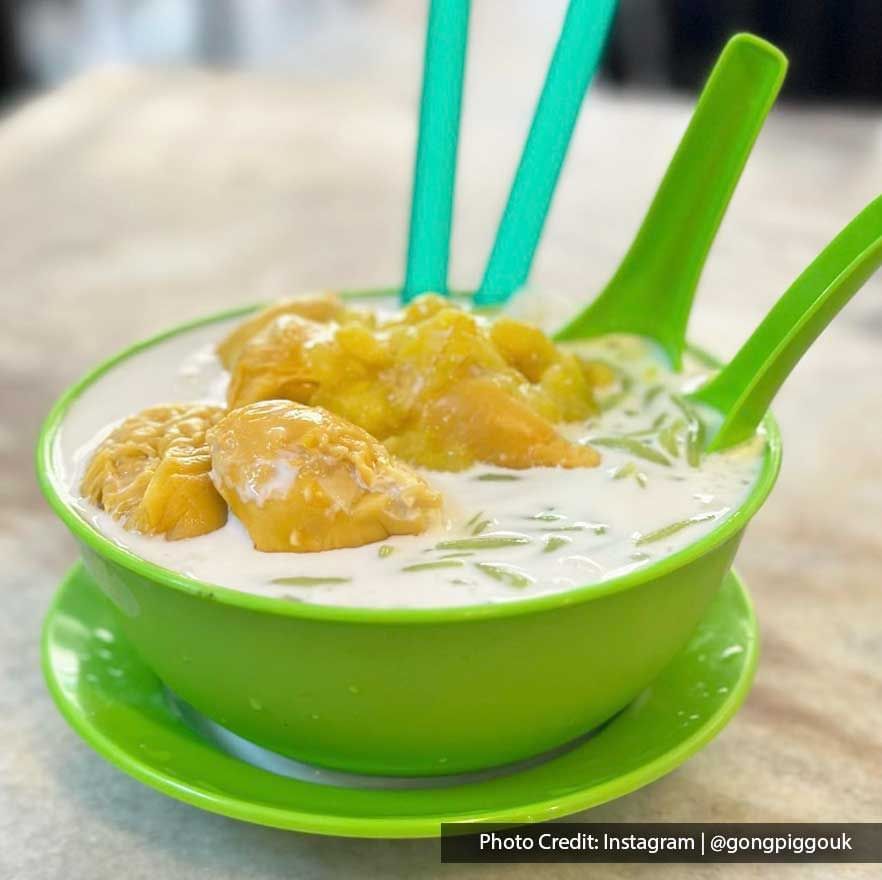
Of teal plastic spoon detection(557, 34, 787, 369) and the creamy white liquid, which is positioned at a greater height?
teal plastic spoon detection(557, 34, 787, 369)

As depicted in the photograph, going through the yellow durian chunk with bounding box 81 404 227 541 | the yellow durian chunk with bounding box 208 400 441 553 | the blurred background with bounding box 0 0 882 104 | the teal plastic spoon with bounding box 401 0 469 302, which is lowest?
the blurred background with bounding box 0 0 882 104

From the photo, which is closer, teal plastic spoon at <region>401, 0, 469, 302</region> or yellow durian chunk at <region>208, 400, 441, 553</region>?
yellow durian chunk at <region>208, 400, 441, 553</region>

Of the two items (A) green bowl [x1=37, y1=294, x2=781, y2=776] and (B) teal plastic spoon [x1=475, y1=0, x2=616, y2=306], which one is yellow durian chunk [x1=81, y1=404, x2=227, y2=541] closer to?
(A) green bowl [x1=37, y1=294, x2=781, y2=776]

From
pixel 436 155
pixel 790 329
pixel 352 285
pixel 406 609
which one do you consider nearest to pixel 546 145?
pixel 436 155

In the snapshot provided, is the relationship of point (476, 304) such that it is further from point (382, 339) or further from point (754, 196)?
point (754, 196)

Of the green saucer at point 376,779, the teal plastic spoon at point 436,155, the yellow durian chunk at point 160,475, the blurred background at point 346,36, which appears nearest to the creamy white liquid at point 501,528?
the yellow durian chunk at point 160,475

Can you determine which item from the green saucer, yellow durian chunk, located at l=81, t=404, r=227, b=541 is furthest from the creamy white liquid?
the green saucer

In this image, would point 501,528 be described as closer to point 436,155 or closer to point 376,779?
point 376,779

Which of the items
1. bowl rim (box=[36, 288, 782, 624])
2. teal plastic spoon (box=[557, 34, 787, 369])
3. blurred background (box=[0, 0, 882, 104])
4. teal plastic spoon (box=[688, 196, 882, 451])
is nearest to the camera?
bowl rim (box=[36, 288, 782, 624])
